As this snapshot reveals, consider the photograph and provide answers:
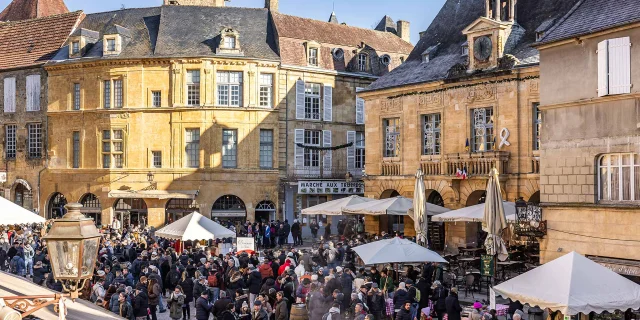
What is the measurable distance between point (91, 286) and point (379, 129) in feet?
57.5

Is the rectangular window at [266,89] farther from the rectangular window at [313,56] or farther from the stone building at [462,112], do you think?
the stone building at [462,112]

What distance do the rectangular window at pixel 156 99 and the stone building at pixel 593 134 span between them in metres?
23.6

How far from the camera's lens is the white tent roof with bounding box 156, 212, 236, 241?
23812mm

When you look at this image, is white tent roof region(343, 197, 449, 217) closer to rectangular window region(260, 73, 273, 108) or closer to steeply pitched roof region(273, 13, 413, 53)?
rectangular window region(260, 73, 273, 108)

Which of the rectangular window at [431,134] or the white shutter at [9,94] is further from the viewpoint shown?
the white shutter at [9,94]

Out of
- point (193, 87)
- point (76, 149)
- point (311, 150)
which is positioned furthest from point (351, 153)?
point (76, 149)

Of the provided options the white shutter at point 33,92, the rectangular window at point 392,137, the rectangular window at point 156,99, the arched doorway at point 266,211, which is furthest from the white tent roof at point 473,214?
the white shutter at point 33,92

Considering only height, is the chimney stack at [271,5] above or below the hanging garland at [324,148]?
above

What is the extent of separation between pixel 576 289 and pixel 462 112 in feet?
59.2

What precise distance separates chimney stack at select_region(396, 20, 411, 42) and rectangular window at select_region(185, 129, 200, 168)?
17053mm

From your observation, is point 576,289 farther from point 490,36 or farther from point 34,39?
point 34,39

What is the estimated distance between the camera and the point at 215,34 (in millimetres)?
40219

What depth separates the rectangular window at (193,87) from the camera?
39.3 meters

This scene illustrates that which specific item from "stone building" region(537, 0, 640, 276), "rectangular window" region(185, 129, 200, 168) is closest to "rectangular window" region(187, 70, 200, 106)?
"rectangular window" region(185, 129, 200, 168)
